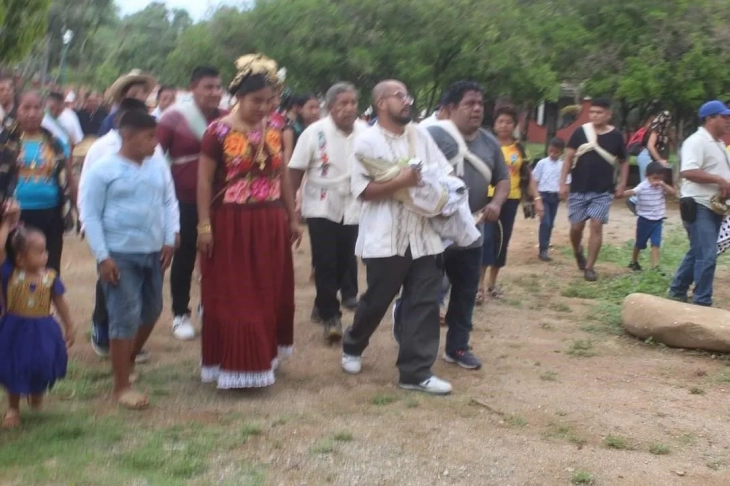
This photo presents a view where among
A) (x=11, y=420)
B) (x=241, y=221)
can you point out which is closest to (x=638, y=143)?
(x=241, y=221)

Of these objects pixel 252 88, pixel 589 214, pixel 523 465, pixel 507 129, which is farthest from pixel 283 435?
pixel 589 214

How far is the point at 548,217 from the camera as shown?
11.0m

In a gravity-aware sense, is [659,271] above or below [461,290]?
below

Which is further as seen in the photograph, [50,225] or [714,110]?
[714,110]

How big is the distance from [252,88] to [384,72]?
39.7 feet

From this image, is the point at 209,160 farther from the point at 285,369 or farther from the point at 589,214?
the point at 589,214

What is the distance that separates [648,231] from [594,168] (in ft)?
4.69

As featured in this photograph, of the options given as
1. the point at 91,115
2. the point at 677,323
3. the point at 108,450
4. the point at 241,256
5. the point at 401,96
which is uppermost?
the point at 401,96

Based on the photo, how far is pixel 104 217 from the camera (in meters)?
4.78

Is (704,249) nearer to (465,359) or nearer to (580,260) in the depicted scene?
(580,260)

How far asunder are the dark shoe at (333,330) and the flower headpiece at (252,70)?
6.81 feet

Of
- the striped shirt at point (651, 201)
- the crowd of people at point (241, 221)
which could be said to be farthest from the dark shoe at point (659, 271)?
the crowd of people at point (241, 221)

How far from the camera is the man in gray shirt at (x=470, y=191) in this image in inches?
225

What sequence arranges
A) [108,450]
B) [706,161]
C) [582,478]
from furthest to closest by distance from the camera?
[706,161] → [108,450] → [582,478]
